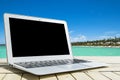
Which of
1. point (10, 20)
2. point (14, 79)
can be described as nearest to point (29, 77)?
point (14, 79)

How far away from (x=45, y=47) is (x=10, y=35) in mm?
329

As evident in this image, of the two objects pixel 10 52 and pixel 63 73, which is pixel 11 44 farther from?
pixel 63 73

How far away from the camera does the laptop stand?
4.49 feet

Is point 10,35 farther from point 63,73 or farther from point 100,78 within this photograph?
point 100,78

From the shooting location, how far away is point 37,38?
1586 millimetres

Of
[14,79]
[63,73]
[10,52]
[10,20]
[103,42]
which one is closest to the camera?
[14,79]

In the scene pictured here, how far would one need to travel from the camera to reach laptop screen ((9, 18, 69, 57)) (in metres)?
1.45

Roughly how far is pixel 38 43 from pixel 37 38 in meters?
0.05

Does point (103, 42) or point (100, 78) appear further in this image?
point (103, 42)

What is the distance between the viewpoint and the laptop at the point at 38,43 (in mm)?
1370

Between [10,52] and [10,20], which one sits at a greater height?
[10,20]

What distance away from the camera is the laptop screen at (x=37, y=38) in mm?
1449

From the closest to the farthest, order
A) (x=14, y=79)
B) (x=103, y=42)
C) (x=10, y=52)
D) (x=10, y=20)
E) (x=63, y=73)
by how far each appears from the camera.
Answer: (x=14, y=79)
(x=63, y=73)
(x=10, y=52)
(x=10, y=20)
(x=103, y=42)

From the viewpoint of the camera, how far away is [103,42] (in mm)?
36500
